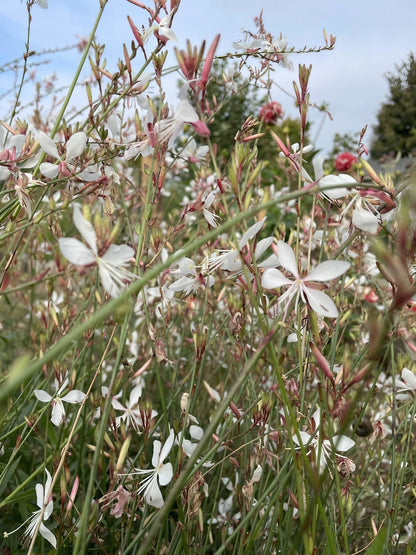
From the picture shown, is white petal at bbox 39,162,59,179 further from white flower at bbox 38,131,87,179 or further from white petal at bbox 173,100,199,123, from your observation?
white petal at bbox 173,100,199,123

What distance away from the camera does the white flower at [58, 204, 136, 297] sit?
496 millimetres

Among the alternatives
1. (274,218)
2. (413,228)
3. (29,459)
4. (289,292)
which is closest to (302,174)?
(289,292)

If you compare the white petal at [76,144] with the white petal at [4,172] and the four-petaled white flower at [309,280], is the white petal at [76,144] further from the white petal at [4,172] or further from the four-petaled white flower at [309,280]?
the four-petaled white flower at [309,280]

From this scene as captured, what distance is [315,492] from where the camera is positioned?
422 mm

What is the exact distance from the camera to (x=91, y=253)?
0.52 m

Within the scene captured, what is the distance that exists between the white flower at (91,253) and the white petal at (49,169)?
0.42m

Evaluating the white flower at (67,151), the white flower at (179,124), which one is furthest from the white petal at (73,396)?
the white flower at (179,124)

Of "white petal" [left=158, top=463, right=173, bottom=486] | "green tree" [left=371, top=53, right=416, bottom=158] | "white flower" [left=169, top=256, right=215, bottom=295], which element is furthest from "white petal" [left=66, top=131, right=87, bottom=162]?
"green tree" [left=371, top=53, right=416, bottom=158]

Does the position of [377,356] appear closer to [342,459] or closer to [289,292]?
[289,292]

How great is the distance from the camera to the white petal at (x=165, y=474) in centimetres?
88

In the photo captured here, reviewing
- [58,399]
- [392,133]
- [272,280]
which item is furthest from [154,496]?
[392,133]

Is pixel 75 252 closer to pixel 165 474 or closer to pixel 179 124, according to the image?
pixel 179 124

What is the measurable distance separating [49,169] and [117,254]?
0.45 metres

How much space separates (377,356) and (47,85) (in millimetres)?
2960
